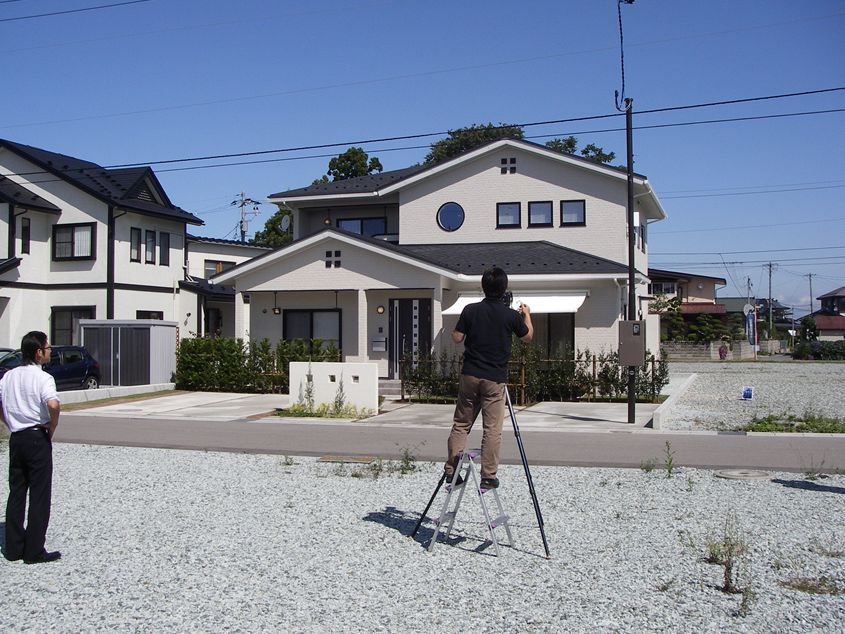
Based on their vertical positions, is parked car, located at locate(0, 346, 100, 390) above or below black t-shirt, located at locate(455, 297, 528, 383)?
below

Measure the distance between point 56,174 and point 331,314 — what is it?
1270 centimetres

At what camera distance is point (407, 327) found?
23.2 meters

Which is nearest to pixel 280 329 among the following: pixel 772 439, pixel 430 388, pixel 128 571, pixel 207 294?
pixel 430 388

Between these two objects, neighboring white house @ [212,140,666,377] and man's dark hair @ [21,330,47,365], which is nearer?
man's dark hair @ [21,330,47,365]

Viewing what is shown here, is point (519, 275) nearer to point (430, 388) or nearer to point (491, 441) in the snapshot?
point (430, 388)

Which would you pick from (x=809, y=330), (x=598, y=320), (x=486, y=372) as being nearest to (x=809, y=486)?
(x=486, y=372)

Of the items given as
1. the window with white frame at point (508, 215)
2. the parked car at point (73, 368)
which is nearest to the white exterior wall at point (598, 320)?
the window with white frame at point (508, 215)

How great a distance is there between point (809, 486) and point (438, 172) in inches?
703

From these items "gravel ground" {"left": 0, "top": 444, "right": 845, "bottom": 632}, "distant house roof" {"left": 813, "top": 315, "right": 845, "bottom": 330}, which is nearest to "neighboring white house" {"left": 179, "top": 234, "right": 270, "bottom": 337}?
"gravel ground" {"left": 0, "top": 444, "right": 845, "bottom": 632}

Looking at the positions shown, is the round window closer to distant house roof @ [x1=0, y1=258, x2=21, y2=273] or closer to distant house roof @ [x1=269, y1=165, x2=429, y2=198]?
distant house roof @ [x1=269, y1=165, x2=429, y2=198]

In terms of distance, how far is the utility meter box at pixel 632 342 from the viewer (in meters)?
16.3

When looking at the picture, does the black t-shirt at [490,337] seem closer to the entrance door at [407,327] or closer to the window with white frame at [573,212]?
the entrance door at [407,327]

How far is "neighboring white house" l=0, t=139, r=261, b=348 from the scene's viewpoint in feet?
94.5

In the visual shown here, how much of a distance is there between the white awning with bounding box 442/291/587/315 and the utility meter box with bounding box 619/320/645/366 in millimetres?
4233
